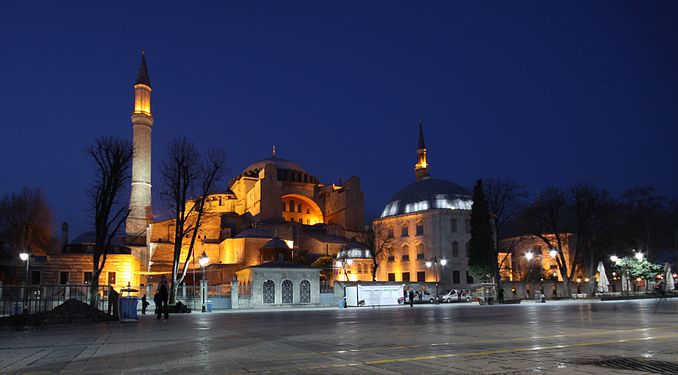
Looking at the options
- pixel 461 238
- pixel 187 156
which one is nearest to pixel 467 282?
pixel 461 238

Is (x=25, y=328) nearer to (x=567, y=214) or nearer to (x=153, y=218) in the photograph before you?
(x=567, y=214)

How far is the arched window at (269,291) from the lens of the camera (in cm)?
3559

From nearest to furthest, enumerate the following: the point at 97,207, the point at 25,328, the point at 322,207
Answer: the point at 25,328
the point at 97,207
the point at 322,207

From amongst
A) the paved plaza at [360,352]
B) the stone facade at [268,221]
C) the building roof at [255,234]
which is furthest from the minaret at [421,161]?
the paved plaza at [360,352]

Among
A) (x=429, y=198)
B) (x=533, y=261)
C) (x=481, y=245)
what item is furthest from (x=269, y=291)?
(x=533, y=261)

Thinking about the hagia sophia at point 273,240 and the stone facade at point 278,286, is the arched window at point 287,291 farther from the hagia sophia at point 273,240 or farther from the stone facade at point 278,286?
the hagia sophia at point 273,240

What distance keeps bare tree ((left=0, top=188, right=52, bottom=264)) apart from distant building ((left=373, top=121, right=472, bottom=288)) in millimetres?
33805

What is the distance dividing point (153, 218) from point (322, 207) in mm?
24475

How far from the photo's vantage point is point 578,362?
23.1ft

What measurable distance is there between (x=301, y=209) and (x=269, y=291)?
145 ft

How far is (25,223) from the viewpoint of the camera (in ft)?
179

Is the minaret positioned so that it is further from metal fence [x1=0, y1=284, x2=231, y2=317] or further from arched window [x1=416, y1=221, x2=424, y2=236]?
metal fence [x1=0, y1=284, x2=231, y2=317]

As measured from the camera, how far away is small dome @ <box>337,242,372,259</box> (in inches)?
2377

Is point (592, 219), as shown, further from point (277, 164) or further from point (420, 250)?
point (277, 164)
